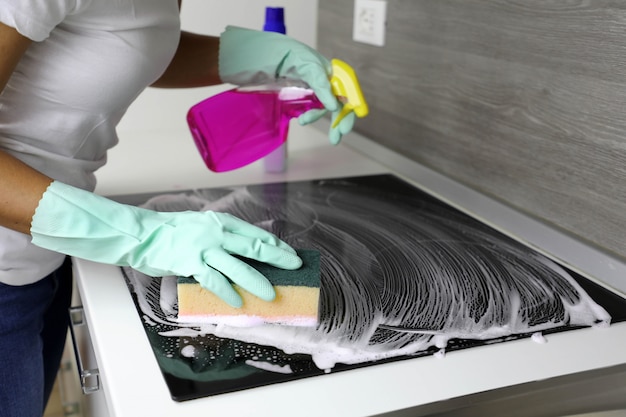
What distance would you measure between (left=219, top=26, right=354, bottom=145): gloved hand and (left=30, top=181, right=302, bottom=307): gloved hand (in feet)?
1.42

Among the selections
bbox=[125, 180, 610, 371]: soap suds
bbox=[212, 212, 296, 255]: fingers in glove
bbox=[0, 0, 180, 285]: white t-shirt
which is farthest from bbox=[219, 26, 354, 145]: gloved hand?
bbox=[212, 212, 296, 255]: fingers in glove

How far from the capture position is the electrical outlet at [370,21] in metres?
1.48

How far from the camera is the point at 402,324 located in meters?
0.77

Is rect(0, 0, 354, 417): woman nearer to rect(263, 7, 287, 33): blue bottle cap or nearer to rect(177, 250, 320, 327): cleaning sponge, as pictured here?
rect(177, 250, 320, 327): cleaning sponge

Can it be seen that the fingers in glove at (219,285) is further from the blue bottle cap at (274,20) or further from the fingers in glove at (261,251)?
the blue bottle cap at (274,20)

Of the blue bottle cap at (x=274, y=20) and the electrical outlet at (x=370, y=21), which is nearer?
the blue bottle cap at (x=274, y=20)

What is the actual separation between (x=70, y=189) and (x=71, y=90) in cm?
16

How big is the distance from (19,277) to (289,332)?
427 millimetres

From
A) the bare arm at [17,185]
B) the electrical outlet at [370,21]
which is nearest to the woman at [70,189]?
the bare arm at [17,185]

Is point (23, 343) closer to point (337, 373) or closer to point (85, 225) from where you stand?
point (85, 225)

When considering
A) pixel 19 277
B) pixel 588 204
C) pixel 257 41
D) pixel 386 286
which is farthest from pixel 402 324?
pixel 257 41

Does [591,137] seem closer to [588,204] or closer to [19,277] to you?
[588,204]

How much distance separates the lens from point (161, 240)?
0.78m

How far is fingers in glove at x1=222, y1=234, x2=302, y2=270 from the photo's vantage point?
750 mm
